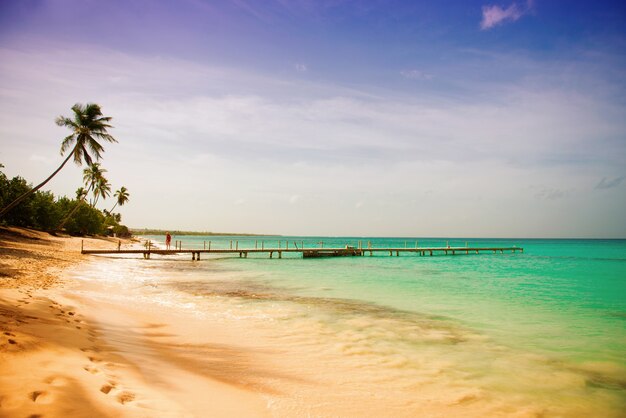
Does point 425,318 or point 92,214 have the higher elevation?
point 92,214

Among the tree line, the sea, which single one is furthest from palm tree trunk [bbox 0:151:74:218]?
the sea

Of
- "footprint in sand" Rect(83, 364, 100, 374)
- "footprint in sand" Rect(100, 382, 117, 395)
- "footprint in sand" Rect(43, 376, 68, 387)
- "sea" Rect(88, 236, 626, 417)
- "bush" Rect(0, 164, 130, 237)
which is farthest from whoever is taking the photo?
"bush" Rect(0, 164, 130, 237)

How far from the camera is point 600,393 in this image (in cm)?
606

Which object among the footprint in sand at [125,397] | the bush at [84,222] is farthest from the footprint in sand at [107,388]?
the bush at [84,222]

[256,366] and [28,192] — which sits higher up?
[28,192]

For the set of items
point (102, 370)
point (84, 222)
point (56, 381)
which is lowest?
point (102, 370)

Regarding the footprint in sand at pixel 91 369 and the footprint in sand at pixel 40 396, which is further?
the footprint in sand at pixel 91 369

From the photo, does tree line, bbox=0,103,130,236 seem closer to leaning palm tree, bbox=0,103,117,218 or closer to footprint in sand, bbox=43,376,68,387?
leaning palm tree, bbox=0,103,117,218

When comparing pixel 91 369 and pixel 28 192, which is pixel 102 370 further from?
pixel 28 192

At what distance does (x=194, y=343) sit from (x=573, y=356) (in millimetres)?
8771

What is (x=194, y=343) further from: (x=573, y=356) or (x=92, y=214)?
(x=92, y=214)

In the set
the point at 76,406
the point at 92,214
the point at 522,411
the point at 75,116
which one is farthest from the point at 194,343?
the point at 92,214

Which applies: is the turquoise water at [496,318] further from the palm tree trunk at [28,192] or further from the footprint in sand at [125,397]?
the palm tree trunk at [28,192]

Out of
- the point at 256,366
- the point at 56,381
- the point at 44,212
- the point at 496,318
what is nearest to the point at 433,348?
the point at 256,366
